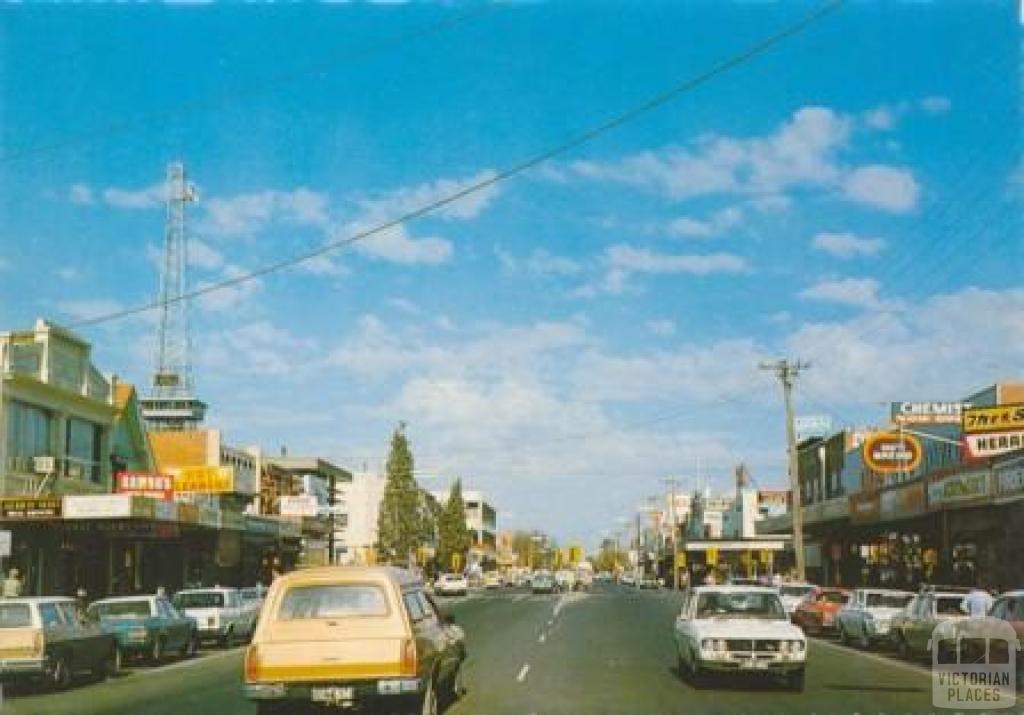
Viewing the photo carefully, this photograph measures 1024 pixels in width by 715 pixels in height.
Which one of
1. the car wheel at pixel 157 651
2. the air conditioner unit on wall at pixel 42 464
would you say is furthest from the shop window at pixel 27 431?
the car wheel at pixel 157 651

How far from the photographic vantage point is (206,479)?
5331cm

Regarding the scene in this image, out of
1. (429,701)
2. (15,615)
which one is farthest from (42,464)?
(429,701)

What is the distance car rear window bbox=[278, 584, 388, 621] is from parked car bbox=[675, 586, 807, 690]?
6325 millimetres

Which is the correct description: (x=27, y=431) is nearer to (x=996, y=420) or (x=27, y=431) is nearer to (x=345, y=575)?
(x=345, y=575)

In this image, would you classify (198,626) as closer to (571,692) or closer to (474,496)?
(571,692)

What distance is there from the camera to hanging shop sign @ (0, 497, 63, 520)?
32.9 meters

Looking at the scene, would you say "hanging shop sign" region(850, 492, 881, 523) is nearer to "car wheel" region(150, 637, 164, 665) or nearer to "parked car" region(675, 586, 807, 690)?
"parked car" region(675, 586, 807, 690)

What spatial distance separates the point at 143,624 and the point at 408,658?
1345 centimetres

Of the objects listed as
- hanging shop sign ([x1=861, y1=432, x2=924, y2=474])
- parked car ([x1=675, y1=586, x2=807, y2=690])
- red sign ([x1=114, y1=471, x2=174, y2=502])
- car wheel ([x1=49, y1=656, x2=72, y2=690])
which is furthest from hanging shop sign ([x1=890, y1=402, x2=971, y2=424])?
car wheel ([x1=49, y1=656, x2=72, y2=690])

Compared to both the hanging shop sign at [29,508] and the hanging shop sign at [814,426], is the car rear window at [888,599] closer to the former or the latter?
the hanging shop sign at [29,508]

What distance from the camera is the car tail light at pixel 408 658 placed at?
41.0 feet

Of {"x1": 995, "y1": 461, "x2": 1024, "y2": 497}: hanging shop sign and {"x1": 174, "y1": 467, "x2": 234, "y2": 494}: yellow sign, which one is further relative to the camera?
{"x1": 174, "y1": 467, "x2": 234, "y2": 494}: yellow sign

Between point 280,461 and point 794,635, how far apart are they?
243 ft

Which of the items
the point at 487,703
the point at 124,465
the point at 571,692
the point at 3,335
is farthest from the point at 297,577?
the point at 124,465
